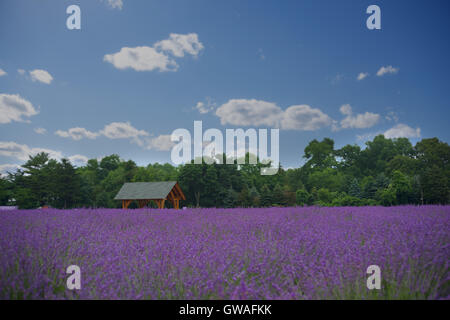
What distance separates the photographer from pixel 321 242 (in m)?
2.79

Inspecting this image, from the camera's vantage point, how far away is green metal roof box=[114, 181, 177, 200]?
52.3 ft

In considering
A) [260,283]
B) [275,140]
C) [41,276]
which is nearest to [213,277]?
[260,283]

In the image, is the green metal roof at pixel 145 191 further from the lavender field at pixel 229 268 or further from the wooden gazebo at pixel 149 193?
the lavender field at pixel 229 268

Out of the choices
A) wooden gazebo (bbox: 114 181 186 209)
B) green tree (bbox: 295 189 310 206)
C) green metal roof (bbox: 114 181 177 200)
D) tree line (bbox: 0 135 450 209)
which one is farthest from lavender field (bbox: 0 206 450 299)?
green tree (bbox: 295 189 310 206)

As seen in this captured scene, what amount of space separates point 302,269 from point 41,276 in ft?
7.24

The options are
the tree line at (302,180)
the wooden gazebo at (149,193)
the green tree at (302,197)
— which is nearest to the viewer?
the wooden gazebo at (149,193)

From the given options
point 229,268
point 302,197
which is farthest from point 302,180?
point 229,268

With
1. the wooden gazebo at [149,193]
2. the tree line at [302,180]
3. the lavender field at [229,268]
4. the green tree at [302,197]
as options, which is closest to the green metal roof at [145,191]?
the wooden gazebo at [149,193]

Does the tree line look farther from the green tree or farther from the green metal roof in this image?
the green metal roof

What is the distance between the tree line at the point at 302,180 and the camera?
17141mm

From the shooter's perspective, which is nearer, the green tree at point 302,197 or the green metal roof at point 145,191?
the green metal roof at point 145,191

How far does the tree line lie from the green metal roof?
907 cm

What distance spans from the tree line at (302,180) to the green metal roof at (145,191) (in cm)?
907
